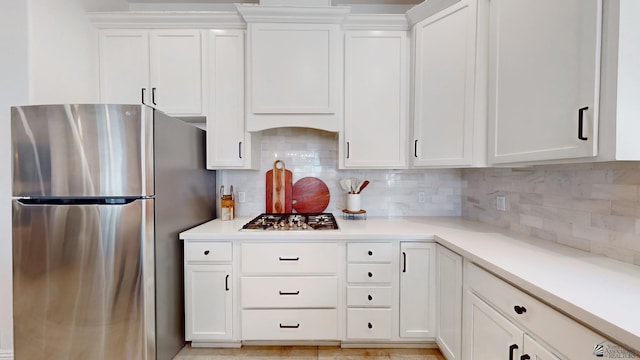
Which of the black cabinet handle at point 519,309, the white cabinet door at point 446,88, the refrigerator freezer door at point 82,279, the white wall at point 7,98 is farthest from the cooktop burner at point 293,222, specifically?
the white wall at point 7,98

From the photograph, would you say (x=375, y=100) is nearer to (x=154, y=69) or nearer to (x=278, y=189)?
(x=278, y=189)

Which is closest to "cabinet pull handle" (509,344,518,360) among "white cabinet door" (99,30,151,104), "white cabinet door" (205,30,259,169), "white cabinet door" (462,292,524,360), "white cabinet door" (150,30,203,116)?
"white cabinet door" (462,292,524,360)

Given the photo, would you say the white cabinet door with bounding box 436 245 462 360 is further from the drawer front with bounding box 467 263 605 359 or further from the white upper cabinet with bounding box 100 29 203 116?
the white upper cabinet with bounding box 100 29 203 116

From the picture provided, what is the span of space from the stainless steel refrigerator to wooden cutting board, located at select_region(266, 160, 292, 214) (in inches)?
40.5

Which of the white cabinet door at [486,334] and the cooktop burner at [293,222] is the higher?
the cooktop burner at [293,222]

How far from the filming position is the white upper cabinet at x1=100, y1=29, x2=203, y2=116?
6.79 ft

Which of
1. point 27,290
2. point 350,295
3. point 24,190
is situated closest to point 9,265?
point 27,290

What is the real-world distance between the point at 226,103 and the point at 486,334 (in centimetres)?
218

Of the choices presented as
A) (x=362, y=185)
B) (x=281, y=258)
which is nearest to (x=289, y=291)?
(x=281, y=258)

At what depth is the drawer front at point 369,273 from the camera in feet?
5.86

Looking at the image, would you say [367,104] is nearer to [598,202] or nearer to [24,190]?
[598,202]

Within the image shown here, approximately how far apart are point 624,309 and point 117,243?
6.92 ft

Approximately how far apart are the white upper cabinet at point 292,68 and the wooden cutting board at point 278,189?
19.1 inches

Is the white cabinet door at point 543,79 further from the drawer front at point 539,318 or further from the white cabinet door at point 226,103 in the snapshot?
the white cabinet door at point 226,103
